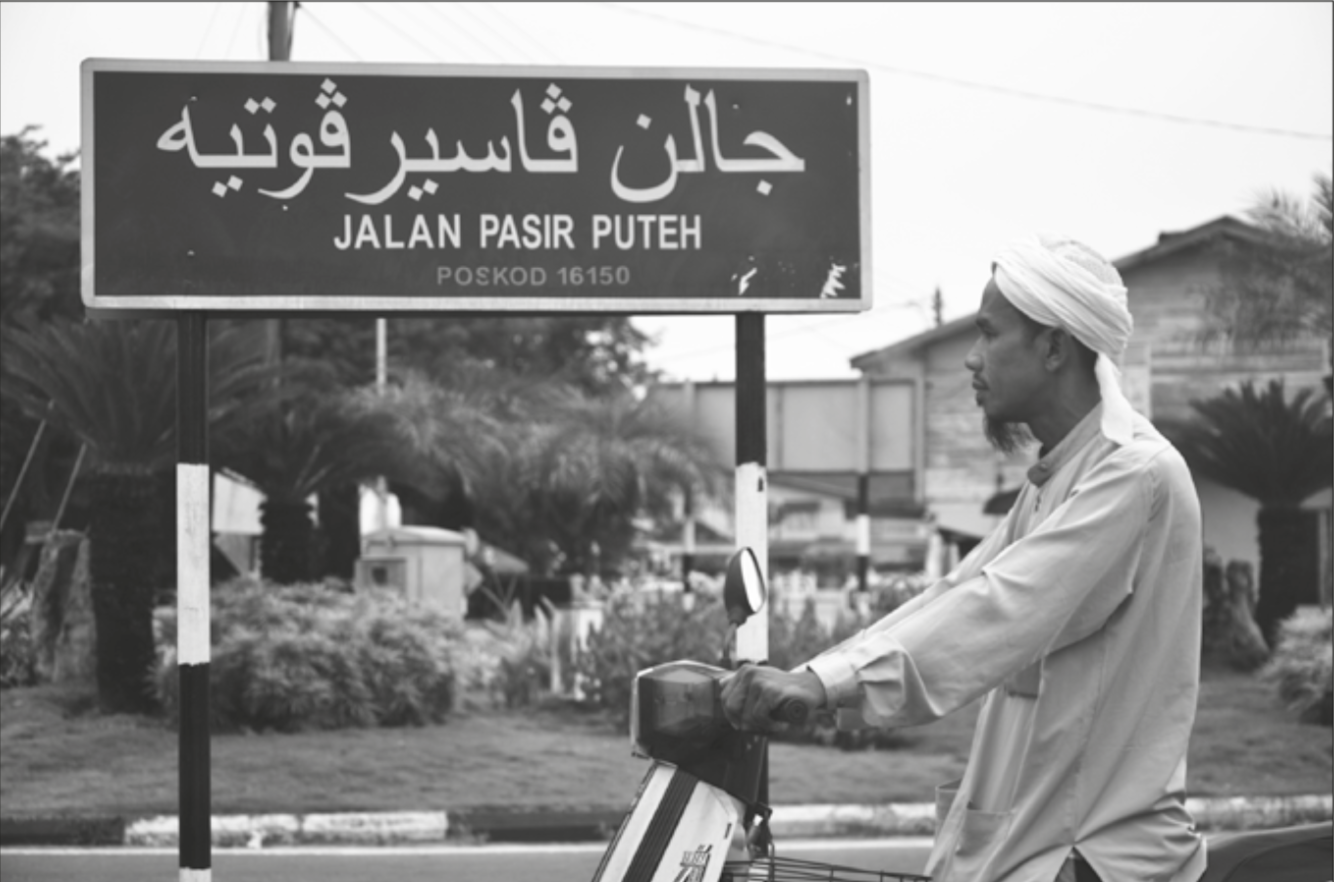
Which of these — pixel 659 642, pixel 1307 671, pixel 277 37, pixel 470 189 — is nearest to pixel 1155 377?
pixel 1307 671

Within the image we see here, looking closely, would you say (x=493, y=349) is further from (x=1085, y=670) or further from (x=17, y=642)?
(x=1085, y=670)

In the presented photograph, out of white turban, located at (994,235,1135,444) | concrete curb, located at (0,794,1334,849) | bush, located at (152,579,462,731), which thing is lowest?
concrete curb, located at (0,794,1334,849)

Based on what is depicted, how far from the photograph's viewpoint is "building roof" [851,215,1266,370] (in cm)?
2847

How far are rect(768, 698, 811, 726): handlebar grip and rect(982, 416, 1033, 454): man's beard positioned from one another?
0.74m

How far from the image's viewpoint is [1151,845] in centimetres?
245

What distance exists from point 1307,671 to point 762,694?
13.2 m

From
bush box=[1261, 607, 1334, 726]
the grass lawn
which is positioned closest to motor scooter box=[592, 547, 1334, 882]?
the grass lawn

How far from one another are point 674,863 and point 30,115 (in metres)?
12.3

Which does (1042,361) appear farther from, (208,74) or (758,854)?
(208,74)

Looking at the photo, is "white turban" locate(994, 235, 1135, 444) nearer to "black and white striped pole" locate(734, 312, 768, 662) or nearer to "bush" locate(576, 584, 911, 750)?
"black and white striped pole" locate(734, 312, 768, 662)

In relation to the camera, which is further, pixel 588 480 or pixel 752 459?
pixel 588 480

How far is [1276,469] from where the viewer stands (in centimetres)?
2041

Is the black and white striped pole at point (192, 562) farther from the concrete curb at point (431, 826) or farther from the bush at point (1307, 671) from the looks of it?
the bush at point (1307, 671)

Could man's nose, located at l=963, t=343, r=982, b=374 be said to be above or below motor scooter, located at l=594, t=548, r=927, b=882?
above
